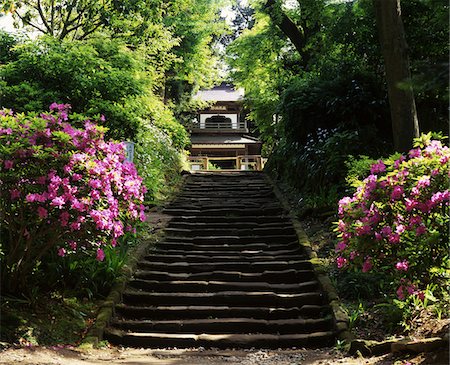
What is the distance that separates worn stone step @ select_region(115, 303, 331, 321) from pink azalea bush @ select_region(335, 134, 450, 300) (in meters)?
1.40

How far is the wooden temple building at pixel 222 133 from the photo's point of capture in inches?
1218

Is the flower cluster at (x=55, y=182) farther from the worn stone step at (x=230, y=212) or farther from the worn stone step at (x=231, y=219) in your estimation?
the worn stone step at (x=230, y=212)

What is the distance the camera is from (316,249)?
7.95 m

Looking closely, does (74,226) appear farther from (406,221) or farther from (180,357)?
(406,221)

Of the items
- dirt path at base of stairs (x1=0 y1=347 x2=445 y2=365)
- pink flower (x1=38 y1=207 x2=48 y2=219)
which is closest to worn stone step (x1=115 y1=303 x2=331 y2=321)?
dirt path at base of stairs (x1=0 y1=347 x2=445 y2=365)

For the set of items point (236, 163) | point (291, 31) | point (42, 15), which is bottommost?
point (236, 163)

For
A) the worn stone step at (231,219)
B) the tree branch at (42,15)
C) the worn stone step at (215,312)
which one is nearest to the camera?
the worn stone step at (215,312)

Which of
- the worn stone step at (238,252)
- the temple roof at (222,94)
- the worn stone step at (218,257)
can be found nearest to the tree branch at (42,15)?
the worn stone step at (238,252)

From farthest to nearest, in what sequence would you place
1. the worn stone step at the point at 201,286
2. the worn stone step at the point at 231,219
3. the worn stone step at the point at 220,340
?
the worn stone step at the point at 231,219
the worn stone step at the point at 201,286
the worn stone step at the point at 220,340

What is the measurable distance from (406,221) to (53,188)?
3.53 m

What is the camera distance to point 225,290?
275 inches

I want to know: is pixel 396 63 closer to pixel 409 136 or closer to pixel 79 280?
pixel 409 136

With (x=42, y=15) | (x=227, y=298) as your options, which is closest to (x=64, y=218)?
(x=227, y=298)

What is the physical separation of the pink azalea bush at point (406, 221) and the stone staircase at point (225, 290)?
120 centimetres
